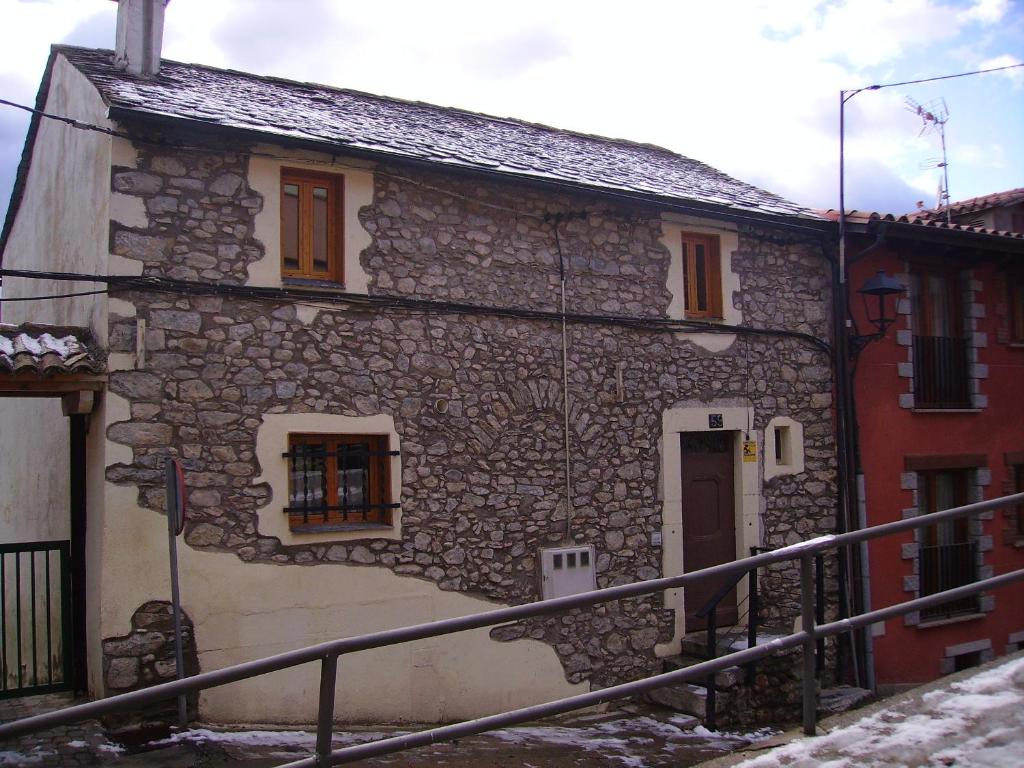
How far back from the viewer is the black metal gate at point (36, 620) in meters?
7.06

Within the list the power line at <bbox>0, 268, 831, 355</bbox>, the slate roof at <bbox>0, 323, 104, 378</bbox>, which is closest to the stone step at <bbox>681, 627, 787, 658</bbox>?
the power line at <bbox>0, 268, 831, 355</bbox>

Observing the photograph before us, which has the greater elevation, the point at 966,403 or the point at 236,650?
the point at 966,403

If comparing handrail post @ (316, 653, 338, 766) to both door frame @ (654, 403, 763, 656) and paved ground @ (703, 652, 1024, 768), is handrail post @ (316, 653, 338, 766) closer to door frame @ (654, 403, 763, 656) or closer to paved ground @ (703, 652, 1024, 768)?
paved ground @ (703, 652, 1024, 768)

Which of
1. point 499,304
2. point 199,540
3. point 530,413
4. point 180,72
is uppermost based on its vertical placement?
point 180,72

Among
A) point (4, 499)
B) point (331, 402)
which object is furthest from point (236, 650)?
point (4, 499)

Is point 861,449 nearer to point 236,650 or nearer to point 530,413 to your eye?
point 530,413

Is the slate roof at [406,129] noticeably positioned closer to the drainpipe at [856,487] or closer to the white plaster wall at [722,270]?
the white plaster wall at [722,270]

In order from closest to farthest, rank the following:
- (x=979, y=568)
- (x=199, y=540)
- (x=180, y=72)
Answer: (x=199, y=540)
(x=180, y=72)
(x=979, y=568)

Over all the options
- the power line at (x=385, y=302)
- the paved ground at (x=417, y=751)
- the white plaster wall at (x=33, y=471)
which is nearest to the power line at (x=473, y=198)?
the power line at (x=385, y=302)

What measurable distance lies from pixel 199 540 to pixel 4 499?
17.5 ft

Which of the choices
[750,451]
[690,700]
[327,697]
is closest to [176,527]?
[327,697]

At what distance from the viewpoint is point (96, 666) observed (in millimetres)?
6727

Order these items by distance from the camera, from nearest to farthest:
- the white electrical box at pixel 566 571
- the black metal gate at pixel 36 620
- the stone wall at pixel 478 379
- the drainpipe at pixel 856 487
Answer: the stone wall at pixel 478 379 < the black metal gate at pixel 36 620 < the white electrical box at pixel 566 571 < the drainpipe at pixel 856 487

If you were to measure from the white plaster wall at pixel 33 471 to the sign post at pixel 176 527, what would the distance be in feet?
8.87
